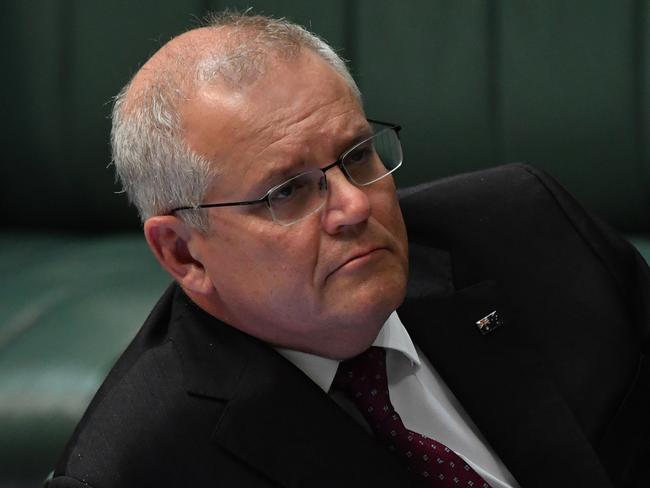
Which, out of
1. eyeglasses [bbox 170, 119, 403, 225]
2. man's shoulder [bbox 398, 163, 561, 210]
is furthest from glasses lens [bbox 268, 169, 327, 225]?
man's shoulder [bbox 398, 163, 561, 210]

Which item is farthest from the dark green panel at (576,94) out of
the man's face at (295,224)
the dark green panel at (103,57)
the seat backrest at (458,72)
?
the man's face at (295,224)

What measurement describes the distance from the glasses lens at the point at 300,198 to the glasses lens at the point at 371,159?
1.5 inches

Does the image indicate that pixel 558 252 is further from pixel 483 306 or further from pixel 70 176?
pixel 70 176

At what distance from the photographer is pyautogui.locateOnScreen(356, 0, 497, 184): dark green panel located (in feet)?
5.90

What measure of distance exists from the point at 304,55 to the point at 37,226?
118 centimetres

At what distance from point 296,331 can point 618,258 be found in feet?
1.71

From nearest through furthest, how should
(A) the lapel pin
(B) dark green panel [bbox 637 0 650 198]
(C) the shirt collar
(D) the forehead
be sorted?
(D) the forehead
(C) the shirt collar
(A) the lapel pin
(B) dark green panel [bbox 637 0 650 198]

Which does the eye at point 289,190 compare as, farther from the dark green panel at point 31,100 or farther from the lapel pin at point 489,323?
the dark green panel at point 31,100

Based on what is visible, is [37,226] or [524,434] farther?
[37,226]

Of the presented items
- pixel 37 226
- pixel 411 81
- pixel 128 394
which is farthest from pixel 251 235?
pixel 37 226

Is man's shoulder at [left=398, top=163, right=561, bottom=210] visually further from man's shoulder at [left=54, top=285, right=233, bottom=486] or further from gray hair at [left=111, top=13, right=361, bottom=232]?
man's shoulder at [left=54, top=285, right=233, bottom=486]

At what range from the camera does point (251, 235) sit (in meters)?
0.97

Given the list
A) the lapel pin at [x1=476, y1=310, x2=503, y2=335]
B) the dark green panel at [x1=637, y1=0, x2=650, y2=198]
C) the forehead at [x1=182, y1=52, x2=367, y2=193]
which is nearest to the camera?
the forehead at [x1=182, y1=52, x2=367, y2=193]

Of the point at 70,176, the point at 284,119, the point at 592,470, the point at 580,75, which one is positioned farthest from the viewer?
the point at 70,176
